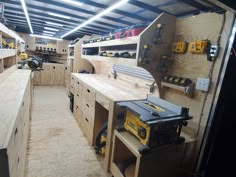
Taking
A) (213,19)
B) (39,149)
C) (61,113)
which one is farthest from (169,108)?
(61,113)

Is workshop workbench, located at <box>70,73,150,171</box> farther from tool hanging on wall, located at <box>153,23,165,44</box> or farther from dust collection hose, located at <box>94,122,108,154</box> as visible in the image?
tool hanging on wall, located at <box>153,23,165,44</box>

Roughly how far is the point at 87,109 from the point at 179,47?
1610 mm

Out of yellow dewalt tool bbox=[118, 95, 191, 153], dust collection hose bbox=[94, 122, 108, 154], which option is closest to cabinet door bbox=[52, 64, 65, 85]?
dust collection hose bbox=[94, 122, 108, 154]

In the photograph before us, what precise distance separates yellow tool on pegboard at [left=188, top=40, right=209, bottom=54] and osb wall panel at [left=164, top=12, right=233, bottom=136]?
1.9 inches

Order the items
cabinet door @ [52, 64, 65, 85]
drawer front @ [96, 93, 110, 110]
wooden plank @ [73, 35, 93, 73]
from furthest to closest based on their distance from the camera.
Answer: cabinet door @ [52, 64, 65, 85], wooden plank @ [73, 35, 93, 73], drawer front @ [96, 93, 110, 110]

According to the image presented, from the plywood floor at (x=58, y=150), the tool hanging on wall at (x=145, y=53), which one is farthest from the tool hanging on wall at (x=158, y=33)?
the plywood floor at (x=58, y=150)

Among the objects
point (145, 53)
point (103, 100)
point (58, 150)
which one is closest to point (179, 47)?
point (145, 53)

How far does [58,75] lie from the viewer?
260 inches

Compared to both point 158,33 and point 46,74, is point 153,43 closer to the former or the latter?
point 158,33

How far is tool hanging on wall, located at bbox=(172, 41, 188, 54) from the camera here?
162 cm

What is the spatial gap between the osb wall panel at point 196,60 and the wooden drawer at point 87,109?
1131mm

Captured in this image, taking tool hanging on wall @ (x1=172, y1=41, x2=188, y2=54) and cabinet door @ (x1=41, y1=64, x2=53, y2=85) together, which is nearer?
tool hanging on wall @ (x1=172, y1=41, x2=188, y2=54)

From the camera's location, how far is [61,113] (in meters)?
3.58

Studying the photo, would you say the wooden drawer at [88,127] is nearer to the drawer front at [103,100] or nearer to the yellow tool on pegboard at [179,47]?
the drawer front at [103,100]
